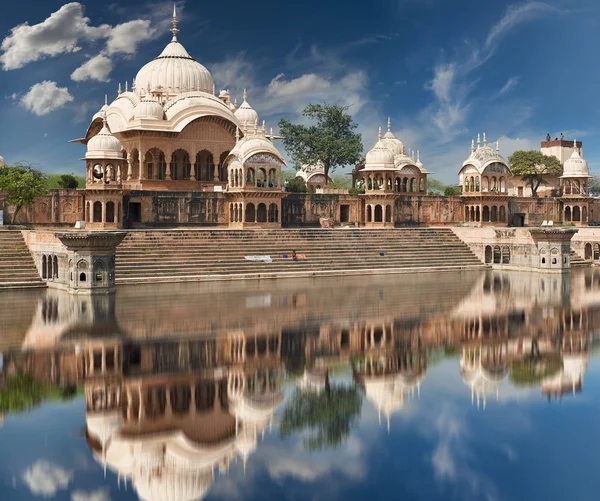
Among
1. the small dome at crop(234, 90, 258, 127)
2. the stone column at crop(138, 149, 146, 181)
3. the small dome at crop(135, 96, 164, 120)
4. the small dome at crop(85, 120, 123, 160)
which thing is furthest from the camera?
the small dome at crop(234, 90, 258, 127)

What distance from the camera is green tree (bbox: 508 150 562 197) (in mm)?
40531

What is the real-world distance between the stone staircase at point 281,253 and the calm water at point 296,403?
562 centimetres

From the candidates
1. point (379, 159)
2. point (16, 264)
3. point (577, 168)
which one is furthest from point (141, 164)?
point (577, 168)

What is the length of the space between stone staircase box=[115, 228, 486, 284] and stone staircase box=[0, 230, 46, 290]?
204cm

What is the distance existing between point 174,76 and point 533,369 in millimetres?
24840

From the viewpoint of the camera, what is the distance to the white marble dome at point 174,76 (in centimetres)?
3147

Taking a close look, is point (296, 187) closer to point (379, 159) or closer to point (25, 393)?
point (379, 159)

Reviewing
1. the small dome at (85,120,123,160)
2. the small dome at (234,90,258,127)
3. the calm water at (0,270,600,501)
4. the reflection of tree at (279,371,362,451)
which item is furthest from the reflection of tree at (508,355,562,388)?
the small dome at (234,90,258,127)

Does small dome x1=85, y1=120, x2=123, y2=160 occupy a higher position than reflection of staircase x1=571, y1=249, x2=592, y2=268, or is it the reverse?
small dome x1=85, y1=120, x2=123, y2=160

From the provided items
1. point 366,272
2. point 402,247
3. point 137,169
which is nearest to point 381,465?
point 366,272

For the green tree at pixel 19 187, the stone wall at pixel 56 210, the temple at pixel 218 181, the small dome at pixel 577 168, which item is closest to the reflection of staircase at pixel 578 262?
the temple at pixel 218 181

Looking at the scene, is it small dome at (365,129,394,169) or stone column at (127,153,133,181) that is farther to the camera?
small dome at (365,129,394,169)

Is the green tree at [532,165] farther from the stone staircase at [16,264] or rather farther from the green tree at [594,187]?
the stone staircase at [16,264]

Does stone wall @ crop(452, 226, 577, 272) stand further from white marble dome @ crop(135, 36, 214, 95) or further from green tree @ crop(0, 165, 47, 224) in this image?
green tree @ crop(0, 165, 47, 224)
